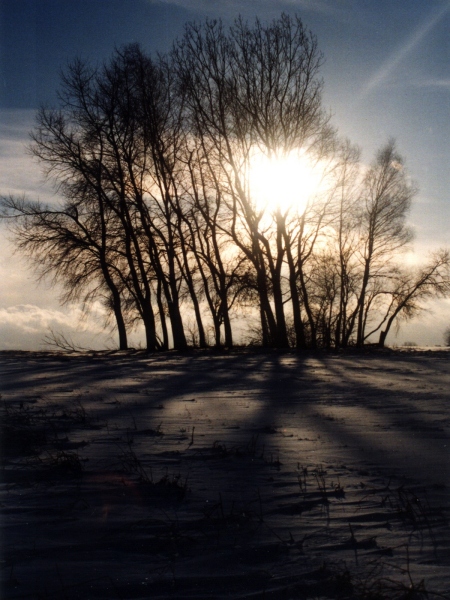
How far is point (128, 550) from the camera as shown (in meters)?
3.55

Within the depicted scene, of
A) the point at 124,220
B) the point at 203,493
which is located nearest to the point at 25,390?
the point at 203,493

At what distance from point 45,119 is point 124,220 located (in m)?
5.12

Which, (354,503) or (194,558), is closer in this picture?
(194,558)

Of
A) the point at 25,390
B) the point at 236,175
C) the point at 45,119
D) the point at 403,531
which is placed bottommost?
the point at 403,531

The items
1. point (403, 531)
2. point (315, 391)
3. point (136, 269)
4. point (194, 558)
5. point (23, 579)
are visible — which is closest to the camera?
point (23, 579)

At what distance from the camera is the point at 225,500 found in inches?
172

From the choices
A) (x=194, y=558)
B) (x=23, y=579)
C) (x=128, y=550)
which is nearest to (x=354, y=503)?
(x=194, y=558)

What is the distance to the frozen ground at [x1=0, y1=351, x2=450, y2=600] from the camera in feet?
10.5

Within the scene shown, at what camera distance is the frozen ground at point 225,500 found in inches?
127

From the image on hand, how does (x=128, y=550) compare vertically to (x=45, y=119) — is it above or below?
below

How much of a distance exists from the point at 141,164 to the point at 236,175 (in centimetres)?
436

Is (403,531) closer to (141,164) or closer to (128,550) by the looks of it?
(128,550)

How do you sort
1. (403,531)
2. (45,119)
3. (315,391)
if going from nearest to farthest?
(403,531), (315,391), (45,119)

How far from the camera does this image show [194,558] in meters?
3.44
